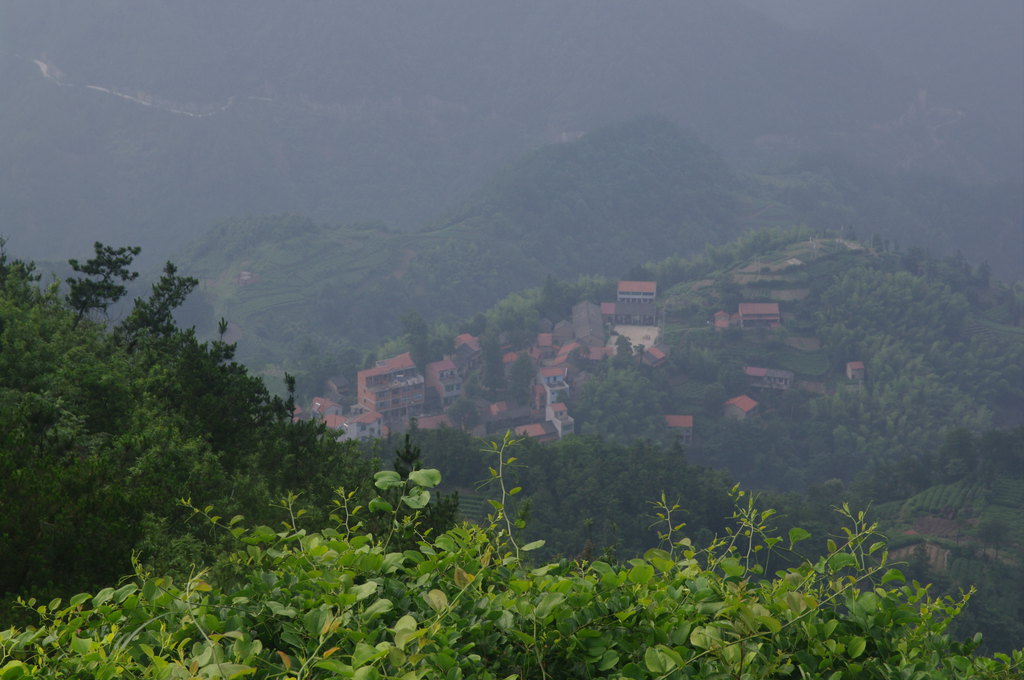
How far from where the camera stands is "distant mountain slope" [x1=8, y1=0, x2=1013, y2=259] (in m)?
82.9

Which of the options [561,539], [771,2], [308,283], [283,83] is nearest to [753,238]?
[308,283]

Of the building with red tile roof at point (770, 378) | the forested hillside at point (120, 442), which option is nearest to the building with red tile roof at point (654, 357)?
the building with red tile roof at point (770, 378)

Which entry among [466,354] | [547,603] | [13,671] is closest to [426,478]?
[547,603]

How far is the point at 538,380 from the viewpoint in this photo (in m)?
47.2

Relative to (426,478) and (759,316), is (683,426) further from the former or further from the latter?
(426,478)

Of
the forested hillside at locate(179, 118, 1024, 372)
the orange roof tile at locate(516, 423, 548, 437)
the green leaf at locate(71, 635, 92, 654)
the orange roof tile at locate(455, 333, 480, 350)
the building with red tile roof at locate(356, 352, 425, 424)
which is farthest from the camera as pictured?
the forested hillside at locate(179, 118, 1024, 372)

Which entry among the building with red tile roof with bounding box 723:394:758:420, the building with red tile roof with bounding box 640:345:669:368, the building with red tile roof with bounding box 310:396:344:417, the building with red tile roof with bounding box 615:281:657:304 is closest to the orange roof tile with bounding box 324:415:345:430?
the building with red tile roof with bounding box 310:396:344:417

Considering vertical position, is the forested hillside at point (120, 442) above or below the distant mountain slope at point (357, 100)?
below

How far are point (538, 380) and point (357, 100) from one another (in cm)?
7469

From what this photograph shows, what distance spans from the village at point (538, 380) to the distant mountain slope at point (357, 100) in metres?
42.9

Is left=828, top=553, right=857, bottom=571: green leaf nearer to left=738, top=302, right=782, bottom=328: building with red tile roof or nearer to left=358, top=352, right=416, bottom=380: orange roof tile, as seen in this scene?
left=358, top=352, right=416, bottom=380: orange roof tile

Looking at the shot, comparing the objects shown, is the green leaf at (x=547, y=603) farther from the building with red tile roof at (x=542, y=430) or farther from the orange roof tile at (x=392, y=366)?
the orange roof tile at (x=392, y=366)

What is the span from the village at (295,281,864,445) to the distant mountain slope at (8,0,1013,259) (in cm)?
4295

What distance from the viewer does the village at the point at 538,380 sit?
43.4 m
